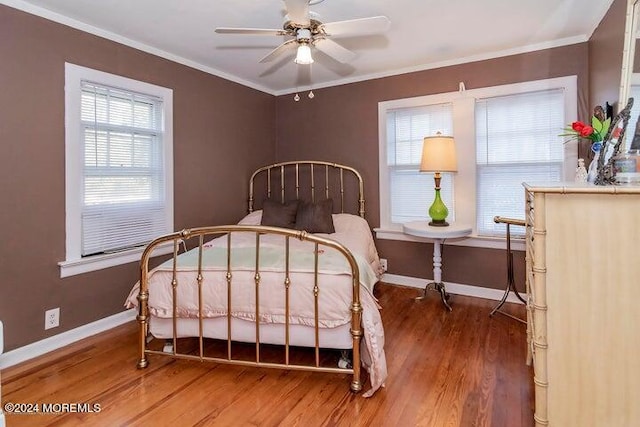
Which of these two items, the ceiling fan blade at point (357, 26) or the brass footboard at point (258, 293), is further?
the ceiling fan blade at point (357, 26)

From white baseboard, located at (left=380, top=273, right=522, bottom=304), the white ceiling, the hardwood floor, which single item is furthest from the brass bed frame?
white baseboard, located at (left=380, top=273, right=522, bottom=304)

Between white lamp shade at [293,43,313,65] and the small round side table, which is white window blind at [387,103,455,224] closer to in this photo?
the small round side table

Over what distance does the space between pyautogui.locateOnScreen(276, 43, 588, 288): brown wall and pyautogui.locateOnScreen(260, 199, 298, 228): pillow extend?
913mm

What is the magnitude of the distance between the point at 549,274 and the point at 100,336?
10.1 feet

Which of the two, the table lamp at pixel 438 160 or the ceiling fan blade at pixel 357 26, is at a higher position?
the ceiling fan blade at pixel 357 26

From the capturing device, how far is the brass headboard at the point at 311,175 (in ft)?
13.9

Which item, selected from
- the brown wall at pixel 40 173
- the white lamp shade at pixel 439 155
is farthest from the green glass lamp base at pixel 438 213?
the brown wall at pixel 40 173

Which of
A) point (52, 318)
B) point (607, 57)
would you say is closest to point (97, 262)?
point (52, 318)

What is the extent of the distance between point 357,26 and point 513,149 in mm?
2087

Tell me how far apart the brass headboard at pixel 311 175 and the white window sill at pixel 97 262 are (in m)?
1.55

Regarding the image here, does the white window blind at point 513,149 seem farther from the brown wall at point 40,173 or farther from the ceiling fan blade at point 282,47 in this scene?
the brown wall at point 40,173

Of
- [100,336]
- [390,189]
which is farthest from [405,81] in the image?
[100,336]

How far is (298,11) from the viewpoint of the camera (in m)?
2.00

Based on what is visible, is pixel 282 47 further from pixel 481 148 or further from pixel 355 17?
pixel 481 148
